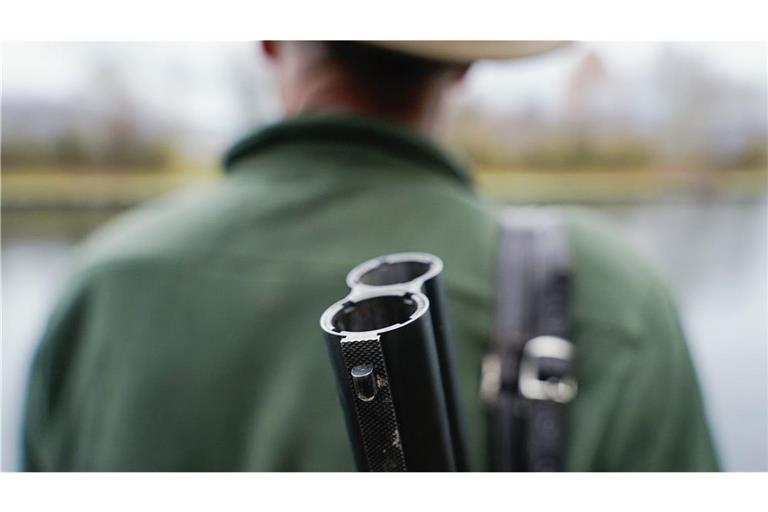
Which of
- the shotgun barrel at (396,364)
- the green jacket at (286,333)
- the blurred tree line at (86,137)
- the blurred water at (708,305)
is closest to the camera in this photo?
the shotgun barrel at (396,364)

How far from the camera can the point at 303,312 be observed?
62 cm

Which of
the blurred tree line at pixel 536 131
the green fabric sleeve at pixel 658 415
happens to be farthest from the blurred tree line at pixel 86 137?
the green fabric sleeve at pixel 658 415

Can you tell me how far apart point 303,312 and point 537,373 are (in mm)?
243

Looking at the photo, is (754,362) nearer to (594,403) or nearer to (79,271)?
(594,403)

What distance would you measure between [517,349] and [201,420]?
332 millimetres

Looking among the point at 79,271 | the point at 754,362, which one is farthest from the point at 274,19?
the point at 754,362

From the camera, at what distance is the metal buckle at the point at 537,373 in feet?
1.77

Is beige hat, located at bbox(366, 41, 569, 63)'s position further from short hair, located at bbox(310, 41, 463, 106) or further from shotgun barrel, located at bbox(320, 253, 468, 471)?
shotgun barrel, located at bbox(320, 253, 468, 471)

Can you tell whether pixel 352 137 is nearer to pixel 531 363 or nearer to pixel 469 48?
pixel 469 48

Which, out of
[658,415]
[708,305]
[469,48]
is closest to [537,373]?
[658,415]

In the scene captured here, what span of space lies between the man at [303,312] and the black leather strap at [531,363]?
22mm

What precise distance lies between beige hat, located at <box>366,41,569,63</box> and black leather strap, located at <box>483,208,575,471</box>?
7.6 inches

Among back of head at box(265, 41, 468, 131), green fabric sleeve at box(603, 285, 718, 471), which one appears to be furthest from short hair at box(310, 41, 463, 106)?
green fabric sleeve at box(603, 285, 718, 471)

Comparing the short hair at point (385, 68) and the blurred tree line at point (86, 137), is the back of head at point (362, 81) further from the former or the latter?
the blurred tree line at point (86, 137)
